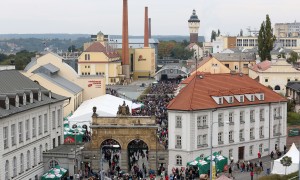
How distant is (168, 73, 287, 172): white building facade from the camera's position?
172 feet

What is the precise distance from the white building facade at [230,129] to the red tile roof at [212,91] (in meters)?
0.22

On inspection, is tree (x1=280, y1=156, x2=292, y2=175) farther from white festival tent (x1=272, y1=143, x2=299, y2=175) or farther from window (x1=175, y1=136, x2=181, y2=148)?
window (x1=175, y1=136, x2=181, y2=148)

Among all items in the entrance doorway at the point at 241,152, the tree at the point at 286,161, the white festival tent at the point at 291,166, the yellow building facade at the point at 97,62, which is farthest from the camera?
the yellow building facade at the point at 97,62

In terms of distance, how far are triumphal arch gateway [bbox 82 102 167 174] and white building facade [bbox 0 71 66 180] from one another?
12.9 ft

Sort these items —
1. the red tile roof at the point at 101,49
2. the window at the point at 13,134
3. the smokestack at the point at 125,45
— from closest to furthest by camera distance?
the window at the point at 13,134 < the red tile roof at the point at 101,49 < the smokestack at the point at 125,45

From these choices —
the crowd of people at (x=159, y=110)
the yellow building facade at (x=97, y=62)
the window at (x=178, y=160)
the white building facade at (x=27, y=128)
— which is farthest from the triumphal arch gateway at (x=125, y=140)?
the yellow building facade at (x=97, y=62)

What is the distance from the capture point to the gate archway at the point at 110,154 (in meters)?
53.4

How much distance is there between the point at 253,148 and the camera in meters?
57.9

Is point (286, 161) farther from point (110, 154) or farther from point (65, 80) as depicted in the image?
point (65, 80)

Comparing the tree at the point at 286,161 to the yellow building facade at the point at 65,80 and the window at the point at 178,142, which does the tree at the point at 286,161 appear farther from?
the yellow building facade at the point at 65,80

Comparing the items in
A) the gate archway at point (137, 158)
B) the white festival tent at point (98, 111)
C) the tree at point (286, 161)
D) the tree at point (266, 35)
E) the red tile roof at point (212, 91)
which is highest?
the tree at point (266, 35)

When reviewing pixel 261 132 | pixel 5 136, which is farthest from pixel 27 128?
pixel 261 132

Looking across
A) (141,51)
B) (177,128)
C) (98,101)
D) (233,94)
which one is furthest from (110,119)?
(141,51)

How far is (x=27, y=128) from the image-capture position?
1889 inches
